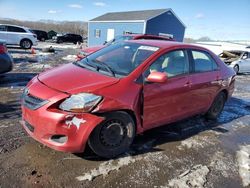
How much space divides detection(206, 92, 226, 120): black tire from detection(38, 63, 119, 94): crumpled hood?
2981 mm

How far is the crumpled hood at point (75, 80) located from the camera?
10.7 ft

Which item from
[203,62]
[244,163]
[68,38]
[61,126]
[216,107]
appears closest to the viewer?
[61,126]

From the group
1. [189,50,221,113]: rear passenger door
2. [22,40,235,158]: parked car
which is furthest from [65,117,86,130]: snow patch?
[189,50,221,113]: rear passenger door

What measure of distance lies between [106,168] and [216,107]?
3.40 m

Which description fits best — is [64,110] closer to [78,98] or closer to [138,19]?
[78,98]

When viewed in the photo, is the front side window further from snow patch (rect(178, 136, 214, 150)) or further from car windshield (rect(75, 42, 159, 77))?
snow patch (rect(178, 136, 214, 150))

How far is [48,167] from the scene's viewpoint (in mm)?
3244

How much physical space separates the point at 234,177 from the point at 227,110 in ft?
11.7

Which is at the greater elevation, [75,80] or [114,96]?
[75,80]

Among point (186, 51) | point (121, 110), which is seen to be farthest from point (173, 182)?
point (186, 51)

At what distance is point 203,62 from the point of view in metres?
4.93

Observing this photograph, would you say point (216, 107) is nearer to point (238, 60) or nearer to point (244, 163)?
point (244, 163)

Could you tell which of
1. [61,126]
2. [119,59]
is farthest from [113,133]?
[119,59]

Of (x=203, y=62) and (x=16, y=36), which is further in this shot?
(x=16, y=36)
